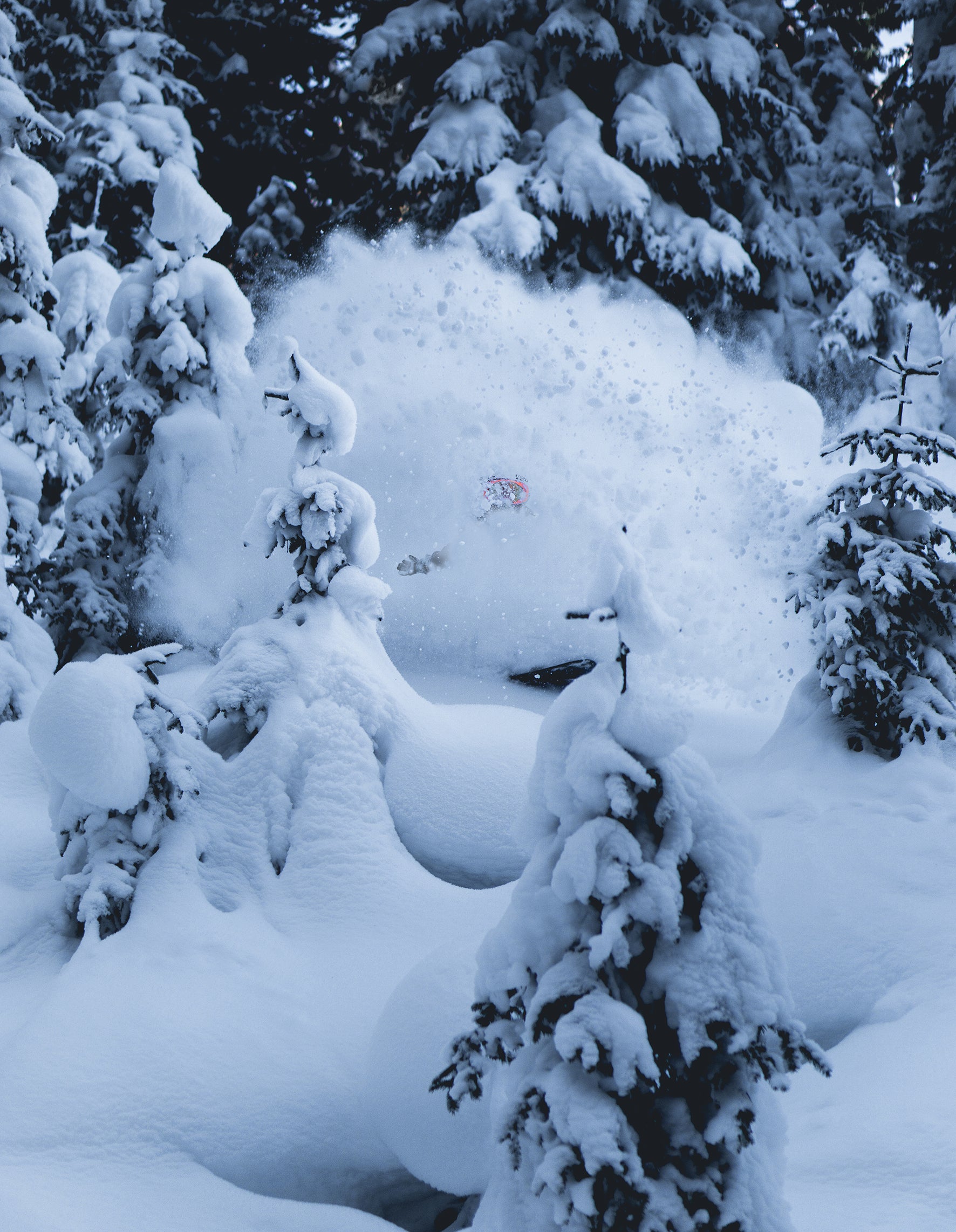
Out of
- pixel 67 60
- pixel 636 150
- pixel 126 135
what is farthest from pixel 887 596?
pixel 67 60

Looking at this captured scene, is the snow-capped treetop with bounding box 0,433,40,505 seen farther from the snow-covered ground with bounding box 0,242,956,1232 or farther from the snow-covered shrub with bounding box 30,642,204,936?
the snow-covered shrub with bounding box 30,642,204,936

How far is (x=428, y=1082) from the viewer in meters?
3.10

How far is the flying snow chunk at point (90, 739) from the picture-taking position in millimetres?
3775

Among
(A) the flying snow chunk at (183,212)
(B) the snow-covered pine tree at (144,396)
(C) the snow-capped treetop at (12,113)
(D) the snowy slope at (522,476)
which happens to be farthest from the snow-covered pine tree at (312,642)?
(C) the snow-capped treetop at (12,113)

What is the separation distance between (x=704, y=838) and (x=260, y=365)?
9889 mm

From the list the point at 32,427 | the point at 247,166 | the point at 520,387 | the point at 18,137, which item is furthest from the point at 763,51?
the point at 32,427

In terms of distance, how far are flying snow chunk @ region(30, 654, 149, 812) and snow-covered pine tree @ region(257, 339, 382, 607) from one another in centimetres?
139

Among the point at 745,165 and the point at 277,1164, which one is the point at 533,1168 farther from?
the point at 745,165

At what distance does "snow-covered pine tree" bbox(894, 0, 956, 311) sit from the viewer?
12953mm

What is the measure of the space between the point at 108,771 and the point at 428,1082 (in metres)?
1.78

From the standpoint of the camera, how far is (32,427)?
8695 millimetres

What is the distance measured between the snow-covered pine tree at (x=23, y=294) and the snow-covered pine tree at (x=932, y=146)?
37.2 feet

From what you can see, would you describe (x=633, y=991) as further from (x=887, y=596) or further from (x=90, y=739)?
(x=887, y=596)

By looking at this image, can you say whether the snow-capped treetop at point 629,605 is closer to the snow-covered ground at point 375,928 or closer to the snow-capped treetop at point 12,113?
the snow-covered ground at point 375,928
